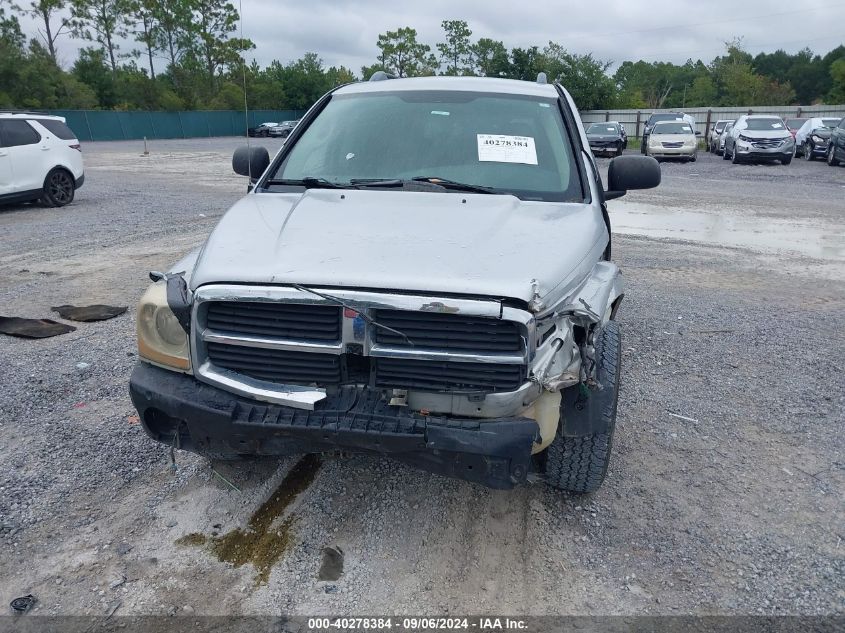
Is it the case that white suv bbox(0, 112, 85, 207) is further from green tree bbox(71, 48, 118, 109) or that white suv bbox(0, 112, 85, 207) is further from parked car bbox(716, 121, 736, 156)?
green tree bbox(71, 48, 118, 109)

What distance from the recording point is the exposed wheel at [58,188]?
1276 cm

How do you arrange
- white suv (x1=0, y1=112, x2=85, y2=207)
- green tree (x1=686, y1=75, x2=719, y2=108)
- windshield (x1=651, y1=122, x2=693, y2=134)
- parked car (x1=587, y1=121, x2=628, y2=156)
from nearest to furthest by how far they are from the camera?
white suv (x1=0, y1=112, x2=85, y2=207) → windshield (x1=651, y1=122, x2=693, y2=134) → parked car (x1=587, y1=121, x2=628, y2=156) → green tree (x1=686, y1=75, x2=719, y2=108)

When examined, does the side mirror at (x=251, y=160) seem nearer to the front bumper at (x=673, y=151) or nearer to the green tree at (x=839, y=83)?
the front bumper at (x=673, y=151)

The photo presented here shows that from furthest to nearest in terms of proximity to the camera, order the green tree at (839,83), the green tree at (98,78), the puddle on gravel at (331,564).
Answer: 1. the green tree at (98,78)
2. the green tree at (839,83)
3. the puddle on gravel at (331,564)

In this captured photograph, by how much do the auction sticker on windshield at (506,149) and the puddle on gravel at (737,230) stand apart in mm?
6900

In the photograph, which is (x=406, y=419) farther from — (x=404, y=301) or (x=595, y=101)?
(x=595, y=101)

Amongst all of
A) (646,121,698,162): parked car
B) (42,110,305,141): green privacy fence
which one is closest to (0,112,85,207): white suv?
(646,121,698,162): parked car

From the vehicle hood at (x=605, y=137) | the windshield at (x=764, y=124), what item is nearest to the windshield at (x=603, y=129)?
the vehicle hood at (x=605, y=137)

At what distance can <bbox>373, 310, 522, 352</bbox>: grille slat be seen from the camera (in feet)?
8.47

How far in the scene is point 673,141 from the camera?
25.4 meters

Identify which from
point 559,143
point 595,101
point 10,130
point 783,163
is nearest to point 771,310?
point 559,143

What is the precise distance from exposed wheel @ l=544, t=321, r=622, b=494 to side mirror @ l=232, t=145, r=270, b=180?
101 inches

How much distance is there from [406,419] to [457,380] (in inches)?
9.8

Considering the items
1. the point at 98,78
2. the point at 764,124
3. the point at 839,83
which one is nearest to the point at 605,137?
the point at 764,124
